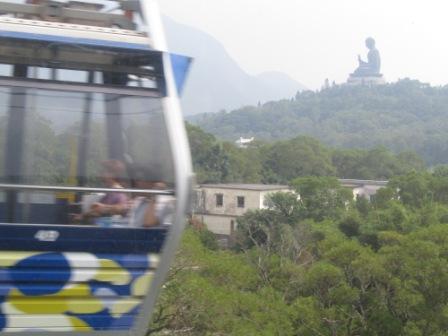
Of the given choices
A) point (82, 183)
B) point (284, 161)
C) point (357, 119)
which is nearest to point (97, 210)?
point (82, 183)

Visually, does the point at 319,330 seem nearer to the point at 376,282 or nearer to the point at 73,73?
the point at 376,282

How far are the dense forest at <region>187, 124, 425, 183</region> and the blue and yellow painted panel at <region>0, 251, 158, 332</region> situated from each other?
1604 inches

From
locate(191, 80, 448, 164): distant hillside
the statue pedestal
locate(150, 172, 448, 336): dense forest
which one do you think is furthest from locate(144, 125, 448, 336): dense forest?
the statue pedestal

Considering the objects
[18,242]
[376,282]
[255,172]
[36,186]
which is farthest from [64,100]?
[255,172]

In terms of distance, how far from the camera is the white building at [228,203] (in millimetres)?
39062

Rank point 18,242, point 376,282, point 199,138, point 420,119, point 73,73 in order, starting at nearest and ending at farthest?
point 18,242, point 73,73, point 376,282, point 199,138, point 420,119

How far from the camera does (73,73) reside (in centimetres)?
390

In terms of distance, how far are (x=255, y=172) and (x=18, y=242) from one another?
48449mm

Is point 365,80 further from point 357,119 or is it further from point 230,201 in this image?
point 230,201

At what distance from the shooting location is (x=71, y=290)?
3.70 m

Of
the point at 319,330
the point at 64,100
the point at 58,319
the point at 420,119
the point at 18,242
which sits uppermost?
the point at 420,119

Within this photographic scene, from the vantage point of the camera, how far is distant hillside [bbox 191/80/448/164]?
295 ft

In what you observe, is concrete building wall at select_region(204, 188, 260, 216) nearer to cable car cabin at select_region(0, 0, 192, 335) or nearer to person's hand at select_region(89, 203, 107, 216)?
cable car cabin at select_region(0, 0, 192, 335)

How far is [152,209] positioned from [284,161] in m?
50.0
